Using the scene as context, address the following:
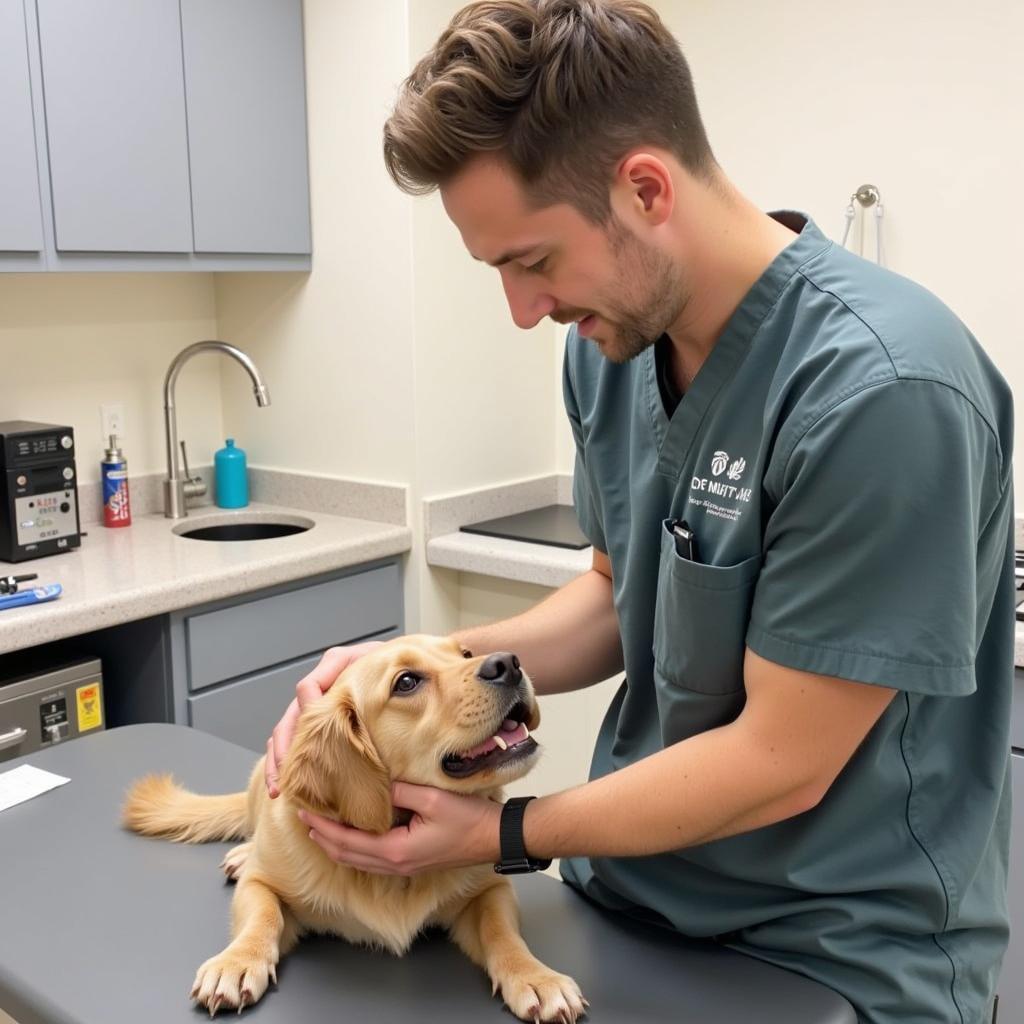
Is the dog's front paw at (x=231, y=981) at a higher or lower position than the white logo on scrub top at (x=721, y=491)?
lower

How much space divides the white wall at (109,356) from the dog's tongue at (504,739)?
1913 mm

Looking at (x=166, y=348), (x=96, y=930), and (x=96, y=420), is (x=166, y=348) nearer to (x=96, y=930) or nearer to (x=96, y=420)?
(x=96, y=420)

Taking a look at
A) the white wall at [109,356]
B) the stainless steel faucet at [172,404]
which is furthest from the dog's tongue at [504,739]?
the white wall at [109,356]

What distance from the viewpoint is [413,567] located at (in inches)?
104

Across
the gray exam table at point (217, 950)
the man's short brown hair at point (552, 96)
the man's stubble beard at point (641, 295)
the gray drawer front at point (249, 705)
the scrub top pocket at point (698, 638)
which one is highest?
the man's short brown hair at point (552, 96)

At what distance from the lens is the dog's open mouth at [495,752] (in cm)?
106

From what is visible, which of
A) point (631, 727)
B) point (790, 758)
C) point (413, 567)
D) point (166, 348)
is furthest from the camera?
point (166, 348)

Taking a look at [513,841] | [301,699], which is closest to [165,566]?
[301,699]

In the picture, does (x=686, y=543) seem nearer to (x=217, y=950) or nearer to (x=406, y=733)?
(x=406, y=733)

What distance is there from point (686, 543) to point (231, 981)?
53cm

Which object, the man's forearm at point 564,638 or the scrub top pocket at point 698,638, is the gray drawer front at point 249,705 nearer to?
the man's forearm at point 564,638

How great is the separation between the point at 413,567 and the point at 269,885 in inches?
63.9

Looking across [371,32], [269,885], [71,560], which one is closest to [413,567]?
[71,560]

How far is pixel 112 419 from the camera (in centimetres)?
275
